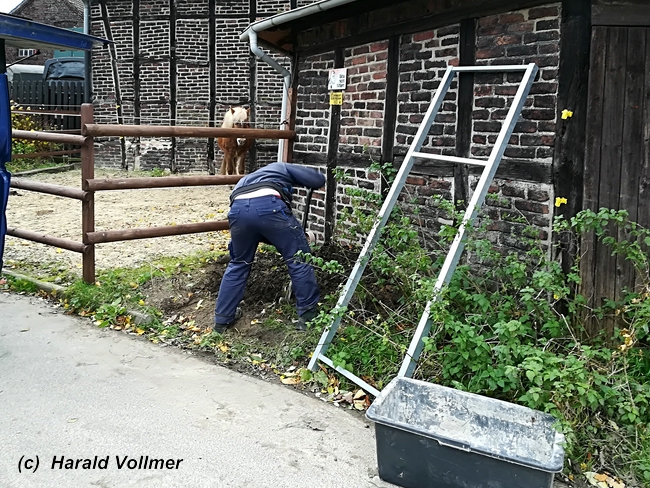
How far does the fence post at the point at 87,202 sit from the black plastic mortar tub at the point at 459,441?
3.81 m

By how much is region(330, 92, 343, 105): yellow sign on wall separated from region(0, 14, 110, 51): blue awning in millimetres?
2421

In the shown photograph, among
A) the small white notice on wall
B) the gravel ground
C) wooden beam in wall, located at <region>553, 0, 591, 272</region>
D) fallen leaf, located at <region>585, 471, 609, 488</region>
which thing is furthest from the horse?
fallen leaf, located at <region>585, 471, 609, 488</region>

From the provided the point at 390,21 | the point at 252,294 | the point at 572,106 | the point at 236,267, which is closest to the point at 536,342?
the point at 572,106

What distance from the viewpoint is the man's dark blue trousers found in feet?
17.0

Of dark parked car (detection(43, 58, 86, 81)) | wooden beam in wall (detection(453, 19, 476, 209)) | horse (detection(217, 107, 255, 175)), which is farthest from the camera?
dark parked car (detection(43, 58, 86, 81))

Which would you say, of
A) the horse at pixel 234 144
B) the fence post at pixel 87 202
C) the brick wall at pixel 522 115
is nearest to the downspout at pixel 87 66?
the horse at pixel 234 144

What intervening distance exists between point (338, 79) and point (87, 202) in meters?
2.77

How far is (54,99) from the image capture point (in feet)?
60.8

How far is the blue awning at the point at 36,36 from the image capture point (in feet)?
19.1

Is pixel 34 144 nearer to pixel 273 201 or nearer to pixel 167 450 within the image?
pixel 273 201

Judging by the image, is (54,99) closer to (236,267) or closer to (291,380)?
(236,267)

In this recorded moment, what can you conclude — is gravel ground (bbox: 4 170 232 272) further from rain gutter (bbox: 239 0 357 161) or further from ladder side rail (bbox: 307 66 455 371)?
ladder side rail (bbox: 307 66 455 371)

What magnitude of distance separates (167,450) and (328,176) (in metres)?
4.14

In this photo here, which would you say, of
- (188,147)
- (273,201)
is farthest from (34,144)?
(273,201)
